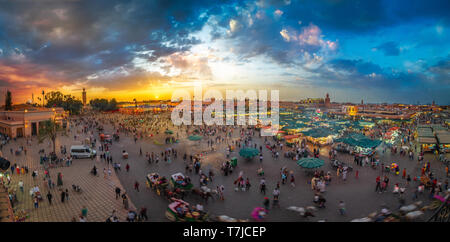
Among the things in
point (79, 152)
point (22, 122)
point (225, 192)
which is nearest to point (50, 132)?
point (79, 152)

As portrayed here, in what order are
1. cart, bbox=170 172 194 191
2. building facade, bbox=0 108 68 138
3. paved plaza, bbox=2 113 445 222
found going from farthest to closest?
building facade, bbox=0 108 68 138 < cart, bbox=170 172 194 191 < paved plaza, bbox=2 113 445 222

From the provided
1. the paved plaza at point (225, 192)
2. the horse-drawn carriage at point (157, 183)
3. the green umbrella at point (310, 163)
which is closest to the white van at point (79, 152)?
the paved plaza at point (225, 192)

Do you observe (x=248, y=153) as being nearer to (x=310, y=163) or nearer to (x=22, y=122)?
(x=310, y=163)

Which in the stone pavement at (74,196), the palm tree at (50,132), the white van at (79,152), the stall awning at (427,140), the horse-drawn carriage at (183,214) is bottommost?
the stone pavement at (74,196)

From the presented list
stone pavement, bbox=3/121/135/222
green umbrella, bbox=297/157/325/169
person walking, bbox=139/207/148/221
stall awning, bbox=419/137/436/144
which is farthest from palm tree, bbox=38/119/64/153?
stall awning, bbox=419/137/436/144

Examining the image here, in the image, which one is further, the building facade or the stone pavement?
the building facade

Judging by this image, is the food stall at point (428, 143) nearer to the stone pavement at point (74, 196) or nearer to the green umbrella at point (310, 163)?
the green umbrella at point (310, 163)

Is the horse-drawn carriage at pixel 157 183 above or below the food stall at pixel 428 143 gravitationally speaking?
below

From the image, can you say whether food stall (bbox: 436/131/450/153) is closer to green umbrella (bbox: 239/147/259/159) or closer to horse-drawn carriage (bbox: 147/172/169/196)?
green umbrella (bbox: 239/147/259/159)

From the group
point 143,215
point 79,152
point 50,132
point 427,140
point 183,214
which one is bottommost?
point 143,215
